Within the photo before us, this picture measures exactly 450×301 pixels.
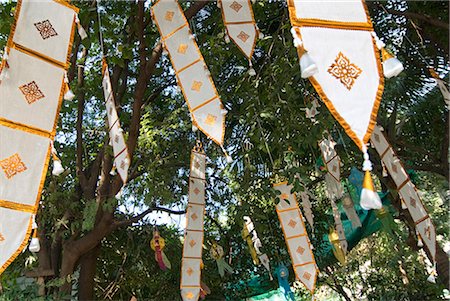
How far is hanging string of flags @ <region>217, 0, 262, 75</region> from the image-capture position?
3936 millimetres

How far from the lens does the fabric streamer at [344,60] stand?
238 cm

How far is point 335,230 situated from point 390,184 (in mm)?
824

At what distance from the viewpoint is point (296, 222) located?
488 cm

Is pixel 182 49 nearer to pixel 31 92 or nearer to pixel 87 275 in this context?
pixel 31 92

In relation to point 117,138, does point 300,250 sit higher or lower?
lower

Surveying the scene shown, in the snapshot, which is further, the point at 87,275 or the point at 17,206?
the point at 87,275

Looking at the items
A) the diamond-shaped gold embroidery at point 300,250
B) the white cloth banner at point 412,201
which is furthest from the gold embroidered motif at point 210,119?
the white cloth banner at point 412,201

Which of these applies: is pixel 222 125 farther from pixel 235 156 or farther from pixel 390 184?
pixel 390 184

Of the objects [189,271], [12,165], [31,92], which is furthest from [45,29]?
[189,271]

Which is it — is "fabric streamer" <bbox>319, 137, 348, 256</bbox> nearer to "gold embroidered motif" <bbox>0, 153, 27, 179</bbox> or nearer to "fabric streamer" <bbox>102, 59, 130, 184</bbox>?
"fabric streamer" <bbox>102, 59, 130, 184</bbox>

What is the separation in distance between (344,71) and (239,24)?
169cm

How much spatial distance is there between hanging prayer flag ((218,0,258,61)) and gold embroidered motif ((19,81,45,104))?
5.54 ft

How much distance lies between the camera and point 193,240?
16.4ft

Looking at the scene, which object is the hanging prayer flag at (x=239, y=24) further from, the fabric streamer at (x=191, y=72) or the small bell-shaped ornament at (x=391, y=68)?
the small bell-shaped ornament at (x=391, y=68)
